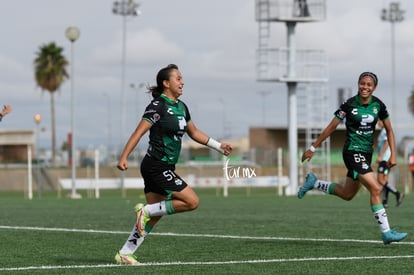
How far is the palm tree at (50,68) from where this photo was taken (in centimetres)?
9306

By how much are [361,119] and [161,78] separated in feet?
10.8

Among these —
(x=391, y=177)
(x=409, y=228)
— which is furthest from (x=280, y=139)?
(x=409, y=228)

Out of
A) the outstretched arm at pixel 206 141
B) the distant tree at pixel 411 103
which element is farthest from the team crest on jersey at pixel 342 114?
the distant tree at pixel 411 103

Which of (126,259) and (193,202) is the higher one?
(193,202)

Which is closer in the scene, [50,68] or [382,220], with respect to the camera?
[382,220]

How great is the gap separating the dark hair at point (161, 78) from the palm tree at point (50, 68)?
82.5 m

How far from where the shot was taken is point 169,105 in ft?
34.2

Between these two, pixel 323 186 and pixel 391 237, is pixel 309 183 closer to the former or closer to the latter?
pixel 323 186

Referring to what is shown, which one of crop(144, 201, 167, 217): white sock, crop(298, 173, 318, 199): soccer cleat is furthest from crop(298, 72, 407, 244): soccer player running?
crop(144, 201, 167, 217): white sock

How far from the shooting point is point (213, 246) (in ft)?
41.9

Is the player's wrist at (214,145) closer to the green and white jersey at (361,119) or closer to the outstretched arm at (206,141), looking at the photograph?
the outstretched arm at (206,141)

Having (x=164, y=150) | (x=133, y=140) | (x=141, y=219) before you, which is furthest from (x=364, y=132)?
(x=133, y=140)

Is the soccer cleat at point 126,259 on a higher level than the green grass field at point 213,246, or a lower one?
higher

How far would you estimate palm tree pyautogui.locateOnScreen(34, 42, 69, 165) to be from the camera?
9306cm
